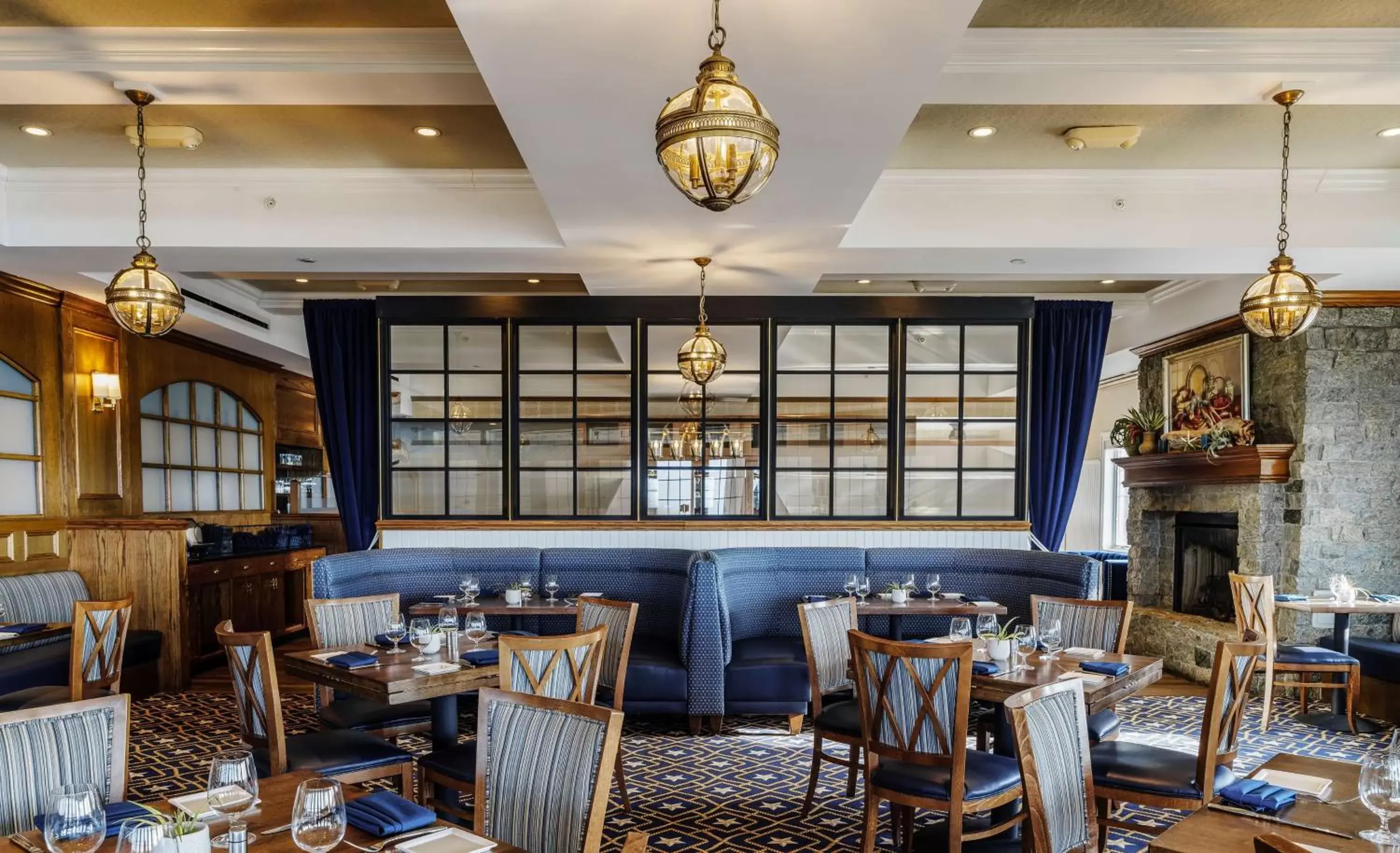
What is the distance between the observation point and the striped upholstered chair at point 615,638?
13.7 feet

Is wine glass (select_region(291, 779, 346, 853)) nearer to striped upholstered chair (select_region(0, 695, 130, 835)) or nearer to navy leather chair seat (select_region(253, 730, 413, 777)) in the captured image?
striped upholstered chair (select_region(0, 695, 130, 835))

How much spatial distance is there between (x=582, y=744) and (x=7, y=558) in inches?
229

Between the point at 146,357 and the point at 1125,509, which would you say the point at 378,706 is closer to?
the point at 146,357

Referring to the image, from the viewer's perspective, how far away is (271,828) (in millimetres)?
1909

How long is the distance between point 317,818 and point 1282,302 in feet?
15.0

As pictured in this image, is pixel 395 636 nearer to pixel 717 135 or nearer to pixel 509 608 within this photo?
pixel 509 608

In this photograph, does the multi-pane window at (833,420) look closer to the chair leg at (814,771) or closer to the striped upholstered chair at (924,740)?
the chair leg at (814,771)

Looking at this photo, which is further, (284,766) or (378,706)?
(378,706)

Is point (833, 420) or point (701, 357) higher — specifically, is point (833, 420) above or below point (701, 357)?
below

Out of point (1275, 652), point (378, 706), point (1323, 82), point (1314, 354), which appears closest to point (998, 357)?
point (1314, 354)

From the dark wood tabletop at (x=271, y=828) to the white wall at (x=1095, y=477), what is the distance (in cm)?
1195

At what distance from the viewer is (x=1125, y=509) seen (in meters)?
12.5

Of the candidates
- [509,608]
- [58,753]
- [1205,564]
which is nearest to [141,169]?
[509,608]

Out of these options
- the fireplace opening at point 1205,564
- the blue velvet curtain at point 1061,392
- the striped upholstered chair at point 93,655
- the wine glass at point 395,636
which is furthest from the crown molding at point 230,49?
the fireplace opening at point 1205,564
